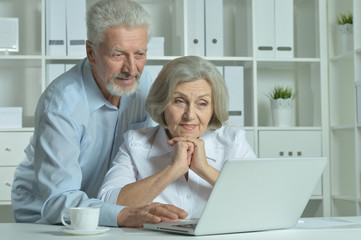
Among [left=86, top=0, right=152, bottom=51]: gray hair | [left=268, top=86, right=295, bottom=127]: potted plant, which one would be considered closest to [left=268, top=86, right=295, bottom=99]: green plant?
[left=268, top=86, right=295, bottom=127]: potted plant

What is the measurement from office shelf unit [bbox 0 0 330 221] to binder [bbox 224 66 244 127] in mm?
89

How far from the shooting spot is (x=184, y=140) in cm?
170

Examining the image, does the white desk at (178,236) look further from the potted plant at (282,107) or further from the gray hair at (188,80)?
the potted plant at (282,107)

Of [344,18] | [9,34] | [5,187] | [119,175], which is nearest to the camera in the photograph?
[119,175]

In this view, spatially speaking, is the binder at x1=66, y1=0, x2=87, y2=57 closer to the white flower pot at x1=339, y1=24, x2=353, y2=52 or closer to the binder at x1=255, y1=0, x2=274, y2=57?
the binder at x1=255, y1=0, x2=274, y2=57

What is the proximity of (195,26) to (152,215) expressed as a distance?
7.49ft

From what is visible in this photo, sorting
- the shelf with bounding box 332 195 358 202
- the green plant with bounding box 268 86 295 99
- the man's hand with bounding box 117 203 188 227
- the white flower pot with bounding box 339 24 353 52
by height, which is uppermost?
the white flower pot with bounding box 339 24 353 52

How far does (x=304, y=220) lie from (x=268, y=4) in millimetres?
2317

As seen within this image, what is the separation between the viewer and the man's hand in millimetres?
1364

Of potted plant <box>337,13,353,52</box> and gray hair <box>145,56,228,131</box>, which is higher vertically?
potted plant <box>337,13,353,52</box>

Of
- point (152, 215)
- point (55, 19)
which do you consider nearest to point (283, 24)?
point (55, 19)

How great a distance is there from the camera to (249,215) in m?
1.26

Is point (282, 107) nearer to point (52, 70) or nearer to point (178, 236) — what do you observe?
point (52, 70)

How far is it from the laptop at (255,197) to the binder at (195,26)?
2.25m
